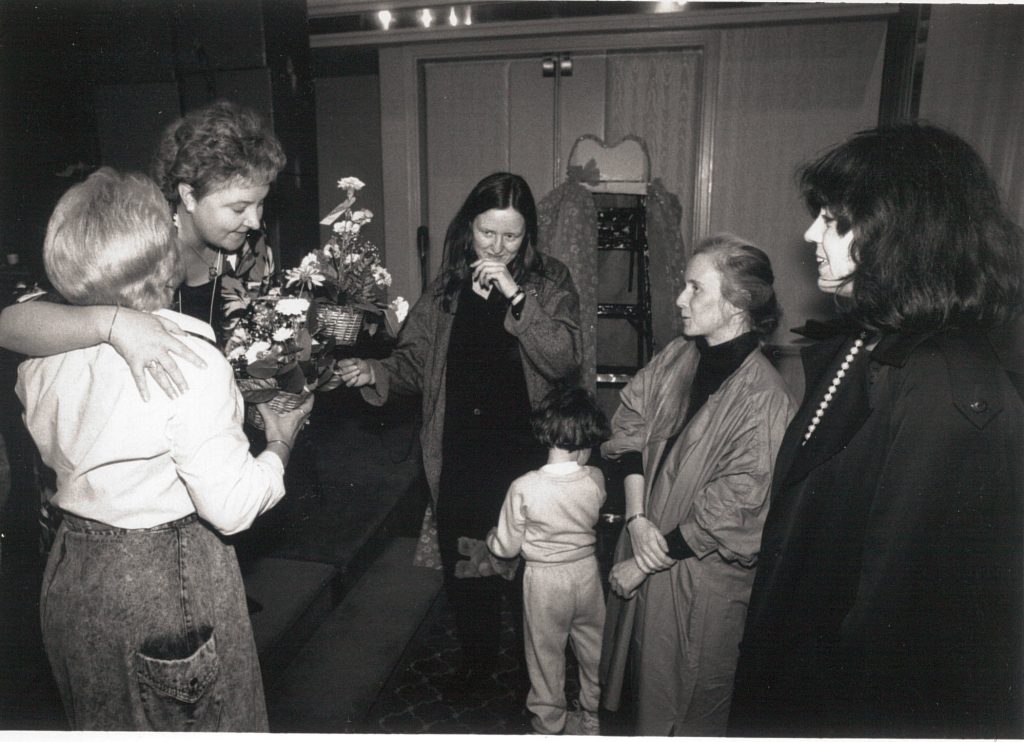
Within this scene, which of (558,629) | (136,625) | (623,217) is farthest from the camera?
(623,217)

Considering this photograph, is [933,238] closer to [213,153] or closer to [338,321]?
[338,321]

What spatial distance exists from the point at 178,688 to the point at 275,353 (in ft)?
2.52

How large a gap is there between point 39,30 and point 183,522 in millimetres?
3927

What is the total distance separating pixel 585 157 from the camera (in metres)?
4.94

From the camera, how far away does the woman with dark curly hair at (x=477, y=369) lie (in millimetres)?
2150

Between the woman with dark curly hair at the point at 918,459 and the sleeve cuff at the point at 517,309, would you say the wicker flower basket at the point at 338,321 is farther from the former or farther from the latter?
the woman with dark curly hair at the point at 918,459

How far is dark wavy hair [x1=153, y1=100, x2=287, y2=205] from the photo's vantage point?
1.73 meters

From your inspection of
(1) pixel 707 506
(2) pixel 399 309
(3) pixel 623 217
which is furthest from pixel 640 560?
(3) pixel 623 217

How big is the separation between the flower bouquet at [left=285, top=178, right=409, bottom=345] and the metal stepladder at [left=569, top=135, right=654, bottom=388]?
2.66m

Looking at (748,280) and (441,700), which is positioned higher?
(748,280)

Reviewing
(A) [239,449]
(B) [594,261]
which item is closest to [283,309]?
(A) [239,449]

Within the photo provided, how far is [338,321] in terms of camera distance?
1.81 m

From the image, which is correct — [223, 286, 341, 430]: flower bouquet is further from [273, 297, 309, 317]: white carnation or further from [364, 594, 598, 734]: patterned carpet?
[364, 594, 598, 734]: patterned carpet

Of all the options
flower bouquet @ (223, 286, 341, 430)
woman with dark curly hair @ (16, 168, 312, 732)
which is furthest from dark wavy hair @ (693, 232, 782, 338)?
woman with dark curly hair @ (16, 168, 312, 732)
